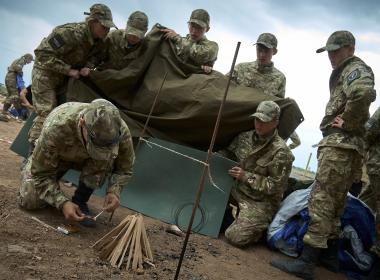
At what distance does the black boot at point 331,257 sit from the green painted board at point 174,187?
1197 millimetres

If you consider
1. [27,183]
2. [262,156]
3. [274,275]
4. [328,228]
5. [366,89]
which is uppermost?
[366,89]

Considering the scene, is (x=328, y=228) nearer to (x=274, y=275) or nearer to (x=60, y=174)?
(x=274, y=275)

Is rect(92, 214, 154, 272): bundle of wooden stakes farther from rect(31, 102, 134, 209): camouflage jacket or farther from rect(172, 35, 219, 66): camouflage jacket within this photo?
rect(172, 35, 219, 66): camouflage jacket

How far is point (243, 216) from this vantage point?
4.27 metres

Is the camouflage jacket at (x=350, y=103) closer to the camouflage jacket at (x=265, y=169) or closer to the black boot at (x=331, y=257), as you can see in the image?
the camouflage jacket at (x=265, y=169)

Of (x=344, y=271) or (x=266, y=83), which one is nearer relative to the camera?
(x=344, y=271)

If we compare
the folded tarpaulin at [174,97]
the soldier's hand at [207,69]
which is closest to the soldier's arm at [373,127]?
the folded tarpaulin at [174,97]

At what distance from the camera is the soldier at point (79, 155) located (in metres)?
2.79

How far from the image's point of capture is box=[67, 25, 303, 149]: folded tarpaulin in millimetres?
4609

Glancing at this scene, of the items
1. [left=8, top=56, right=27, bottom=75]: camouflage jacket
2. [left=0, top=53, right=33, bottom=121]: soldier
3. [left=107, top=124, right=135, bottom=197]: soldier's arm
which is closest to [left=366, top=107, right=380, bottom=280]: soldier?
[left=107, top=124, right=135, bottom=197]: soldier's arm

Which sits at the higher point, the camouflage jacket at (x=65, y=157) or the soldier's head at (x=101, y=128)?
the soldier's head at (x=101, y=128)

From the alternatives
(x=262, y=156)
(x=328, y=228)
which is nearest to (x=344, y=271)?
(x=328, y=228)

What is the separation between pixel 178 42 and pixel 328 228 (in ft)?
9.25

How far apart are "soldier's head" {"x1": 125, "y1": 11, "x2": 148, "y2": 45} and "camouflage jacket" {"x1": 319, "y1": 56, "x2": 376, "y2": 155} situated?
7.35 feet
